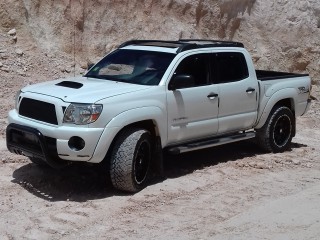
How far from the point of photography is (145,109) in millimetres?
7539

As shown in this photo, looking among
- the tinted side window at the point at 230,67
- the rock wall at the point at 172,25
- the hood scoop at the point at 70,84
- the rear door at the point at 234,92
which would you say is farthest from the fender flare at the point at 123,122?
the rock wall at the point at 172,25

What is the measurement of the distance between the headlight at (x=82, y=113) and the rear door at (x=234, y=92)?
2354mm

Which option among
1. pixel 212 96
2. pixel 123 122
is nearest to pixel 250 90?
pixel 212 96

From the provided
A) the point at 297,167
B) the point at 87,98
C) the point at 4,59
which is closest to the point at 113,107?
the point at 87,98

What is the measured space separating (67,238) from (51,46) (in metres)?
→ 7.73

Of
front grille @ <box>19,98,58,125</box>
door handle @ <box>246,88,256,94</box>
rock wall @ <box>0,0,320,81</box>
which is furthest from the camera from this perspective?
rock wall @ <box>0,0,320,81</box>

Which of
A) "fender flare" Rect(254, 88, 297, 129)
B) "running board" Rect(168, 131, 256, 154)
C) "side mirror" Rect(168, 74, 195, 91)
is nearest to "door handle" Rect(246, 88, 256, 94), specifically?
"fender flare" Rect(254, 88, 297, 129)

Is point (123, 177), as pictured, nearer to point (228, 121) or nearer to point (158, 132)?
point (158, 132)

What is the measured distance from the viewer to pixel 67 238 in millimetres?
6039

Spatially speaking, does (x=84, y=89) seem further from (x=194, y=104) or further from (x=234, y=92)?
(x=234, y=92)

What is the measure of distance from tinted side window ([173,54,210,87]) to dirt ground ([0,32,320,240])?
131cm

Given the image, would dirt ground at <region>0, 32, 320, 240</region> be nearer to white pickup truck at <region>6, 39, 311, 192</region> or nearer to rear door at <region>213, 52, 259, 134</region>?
white pickup truck at <region>6, 39, 311, 192</region>

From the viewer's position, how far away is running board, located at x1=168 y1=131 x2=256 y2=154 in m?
8.17

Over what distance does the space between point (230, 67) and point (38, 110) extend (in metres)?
3.19
